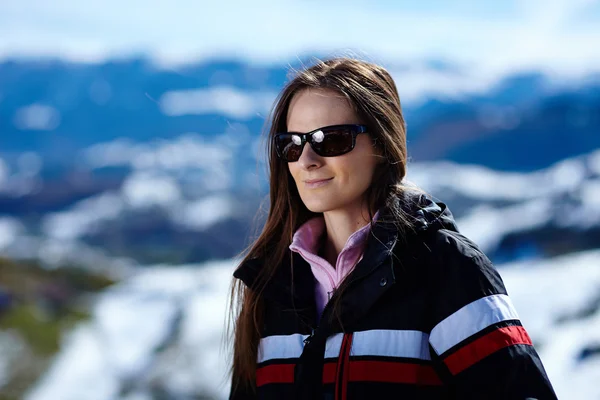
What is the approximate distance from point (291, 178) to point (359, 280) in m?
0.60

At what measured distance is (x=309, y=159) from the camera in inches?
87.0

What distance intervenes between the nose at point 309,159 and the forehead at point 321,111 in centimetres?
7

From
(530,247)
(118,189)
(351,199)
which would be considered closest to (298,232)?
(351,199)

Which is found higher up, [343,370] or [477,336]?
[477,336]

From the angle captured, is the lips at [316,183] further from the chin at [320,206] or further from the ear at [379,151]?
the ear at [379,151]

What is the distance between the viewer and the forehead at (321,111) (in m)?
2.20

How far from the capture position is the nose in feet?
7.23

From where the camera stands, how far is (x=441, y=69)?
384 feet

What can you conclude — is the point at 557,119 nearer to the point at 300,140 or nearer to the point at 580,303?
the point at 580,303

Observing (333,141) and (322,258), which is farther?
(322,258)

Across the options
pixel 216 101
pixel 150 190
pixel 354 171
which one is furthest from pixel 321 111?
pixel 216 101

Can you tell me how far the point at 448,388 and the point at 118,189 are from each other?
244 feet

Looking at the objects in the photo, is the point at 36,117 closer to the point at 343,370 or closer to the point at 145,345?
the point at 145,345

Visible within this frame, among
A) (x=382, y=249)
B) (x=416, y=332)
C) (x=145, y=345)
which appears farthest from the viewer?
(x=145, y=345)
